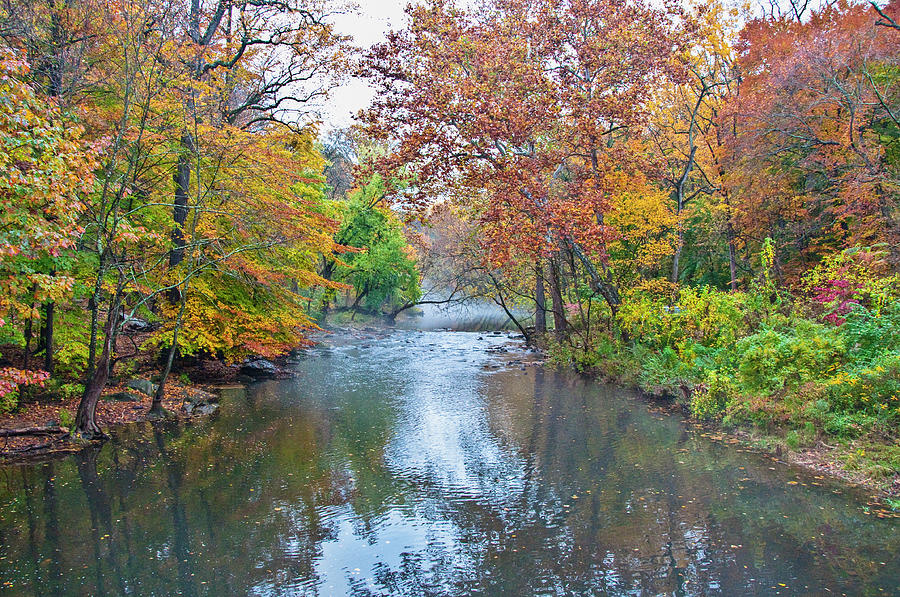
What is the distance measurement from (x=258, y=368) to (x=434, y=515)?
469 inches

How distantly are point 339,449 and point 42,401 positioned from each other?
242 inches

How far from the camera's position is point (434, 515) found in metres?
7.12

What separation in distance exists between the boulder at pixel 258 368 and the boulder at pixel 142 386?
3.93 m

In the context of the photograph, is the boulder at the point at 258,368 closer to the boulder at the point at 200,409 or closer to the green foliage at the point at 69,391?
the boulder at the point at 200,409

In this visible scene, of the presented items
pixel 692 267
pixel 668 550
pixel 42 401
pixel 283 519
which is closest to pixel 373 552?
pixel 283 519

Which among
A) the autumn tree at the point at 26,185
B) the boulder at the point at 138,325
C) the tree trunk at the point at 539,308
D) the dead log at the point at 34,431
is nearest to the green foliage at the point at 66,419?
the dead log at the point at 34,431

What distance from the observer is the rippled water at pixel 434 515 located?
5477 millimetres

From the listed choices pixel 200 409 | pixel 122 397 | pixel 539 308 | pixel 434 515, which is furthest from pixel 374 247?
pixel 434 515

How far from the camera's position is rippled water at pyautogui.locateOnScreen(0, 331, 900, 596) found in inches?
216

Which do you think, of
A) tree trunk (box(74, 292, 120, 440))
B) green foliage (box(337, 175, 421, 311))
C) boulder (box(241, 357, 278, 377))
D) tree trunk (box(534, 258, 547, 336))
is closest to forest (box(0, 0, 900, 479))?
tree trunk (box(74, 292, 120, 440))

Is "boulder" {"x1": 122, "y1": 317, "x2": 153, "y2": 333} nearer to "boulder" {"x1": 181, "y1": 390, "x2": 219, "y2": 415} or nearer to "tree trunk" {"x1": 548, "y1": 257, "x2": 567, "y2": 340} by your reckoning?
"boulder" {"x1": 181, "y1": 390, "x2": 219, "y2": 415}

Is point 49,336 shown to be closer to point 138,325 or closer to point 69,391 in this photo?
point 69,391

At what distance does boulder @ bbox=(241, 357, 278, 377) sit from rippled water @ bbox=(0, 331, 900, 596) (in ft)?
18.2

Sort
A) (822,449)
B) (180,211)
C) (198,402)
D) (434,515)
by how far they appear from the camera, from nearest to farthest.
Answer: (434,515)
(822,449)
(198,402)
(180,211)
